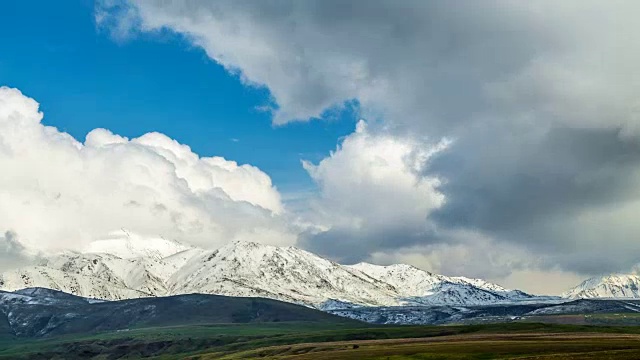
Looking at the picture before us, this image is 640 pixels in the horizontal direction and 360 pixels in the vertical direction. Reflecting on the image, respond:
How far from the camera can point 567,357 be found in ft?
574

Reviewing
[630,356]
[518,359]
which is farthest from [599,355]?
[518,359]

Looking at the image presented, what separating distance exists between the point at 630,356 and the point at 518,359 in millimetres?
26667

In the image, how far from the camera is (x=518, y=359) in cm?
18225

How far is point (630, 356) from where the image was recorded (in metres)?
171

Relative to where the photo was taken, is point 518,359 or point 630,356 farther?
point 518,359

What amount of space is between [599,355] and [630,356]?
849 centimetres

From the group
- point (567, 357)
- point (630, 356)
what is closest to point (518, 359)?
point (567, 357)

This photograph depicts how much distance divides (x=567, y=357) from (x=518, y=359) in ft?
41.4

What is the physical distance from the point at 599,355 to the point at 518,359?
64.5 ft

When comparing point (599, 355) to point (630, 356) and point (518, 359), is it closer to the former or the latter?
point (630, 356)

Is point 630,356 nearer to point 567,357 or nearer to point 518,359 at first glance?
point 567,357

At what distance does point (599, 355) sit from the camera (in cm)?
17750
